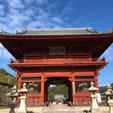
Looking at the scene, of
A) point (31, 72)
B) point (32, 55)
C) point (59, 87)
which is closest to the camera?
point (31, 72)

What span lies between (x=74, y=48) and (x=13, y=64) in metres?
8.61

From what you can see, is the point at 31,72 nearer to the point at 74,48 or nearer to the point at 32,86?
the point at 32,86

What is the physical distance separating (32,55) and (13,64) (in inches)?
122

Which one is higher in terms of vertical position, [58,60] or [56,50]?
[56,50]

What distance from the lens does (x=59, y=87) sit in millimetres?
85938

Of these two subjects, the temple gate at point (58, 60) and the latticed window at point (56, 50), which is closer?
the temple gate at point (58, 60)

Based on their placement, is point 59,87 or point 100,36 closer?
point 100,36

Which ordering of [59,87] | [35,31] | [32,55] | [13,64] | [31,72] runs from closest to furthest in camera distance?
[13,64]
[31,72]
[32,55]
[35,31]
[59,87]

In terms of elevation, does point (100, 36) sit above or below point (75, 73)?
above

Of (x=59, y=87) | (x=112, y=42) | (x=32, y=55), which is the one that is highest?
(x=112, y=42)

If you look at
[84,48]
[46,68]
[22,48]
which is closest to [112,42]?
[84,48]

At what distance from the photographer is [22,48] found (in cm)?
1712

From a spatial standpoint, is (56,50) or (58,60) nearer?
(58,60)

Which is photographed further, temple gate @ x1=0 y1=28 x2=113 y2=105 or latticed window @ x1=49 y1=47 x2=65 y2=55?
latticed window @ x1=49 y1=47 x2=65 y2=55
